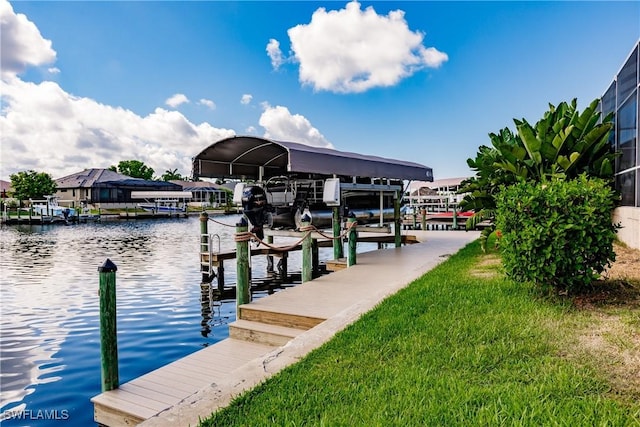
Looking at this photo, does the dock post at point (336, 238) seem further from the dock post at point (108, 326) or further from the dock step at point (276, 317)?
the dock post at point (108, 326)

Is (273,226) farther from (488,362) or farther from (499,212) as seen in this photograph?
(488,362)

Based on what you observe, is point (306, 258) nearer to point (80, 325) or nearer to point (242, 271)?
point (242, 271)

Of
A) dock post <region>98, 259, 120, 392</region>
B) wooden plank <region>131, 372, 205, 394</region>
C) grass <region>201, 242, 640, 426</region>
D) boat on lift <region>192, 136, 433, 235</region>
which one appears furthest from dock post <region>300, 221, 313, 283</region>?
dock post <region>98, 259, 120, 392</region>

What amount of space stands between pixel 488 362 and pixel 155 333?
5745 mm

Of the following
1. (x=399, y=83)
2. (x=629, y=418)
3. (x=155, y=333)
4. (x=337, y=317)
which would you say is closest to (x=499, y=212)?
(x=337, y=317)

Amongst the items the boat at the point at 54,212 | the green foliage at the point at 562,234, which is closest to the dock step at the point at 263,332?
the green foliage at the point at 562,234

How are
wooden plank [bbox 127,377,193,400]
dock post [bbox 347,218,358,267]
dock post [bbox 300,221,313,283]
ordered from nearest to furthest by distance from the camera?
1. wooden plank [bbox 127,377,193,400]
2. dock post [bbox 300,221,313,283]
3. dock post [bbox 347,218,358,267]

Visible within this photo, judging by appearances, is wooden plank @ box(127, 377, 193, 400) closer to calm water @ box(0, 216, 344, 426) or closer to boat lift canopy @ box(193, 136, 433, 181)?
calm water @ box(0, 216, 344, 426)

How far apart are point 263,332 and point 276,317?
0.91 ft

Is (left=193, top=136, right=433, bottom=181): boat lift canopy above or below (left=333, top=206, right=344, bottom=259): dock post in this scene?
above

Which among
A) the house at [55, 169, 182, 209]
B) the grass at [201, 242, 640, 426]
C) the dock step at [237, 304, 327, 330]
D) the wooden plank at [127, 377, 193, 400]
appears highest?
the house at [55, 169, 182, 209]

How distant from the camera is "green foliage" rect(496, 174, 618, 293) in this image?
4578mm

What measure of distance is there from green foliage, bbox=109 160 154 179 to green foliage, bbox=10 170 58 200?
2507 centimetres

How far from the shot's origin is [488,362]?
340 cm
